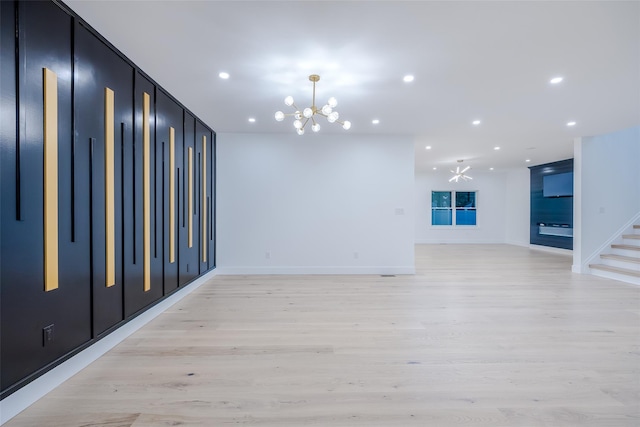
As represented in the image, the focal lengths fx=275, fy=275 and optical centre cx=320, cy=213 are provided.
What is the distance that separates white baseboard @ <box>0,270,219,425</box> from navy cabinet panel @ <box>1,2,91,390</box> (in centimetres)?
15

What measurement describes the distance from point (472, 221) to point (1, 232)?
40.5ft

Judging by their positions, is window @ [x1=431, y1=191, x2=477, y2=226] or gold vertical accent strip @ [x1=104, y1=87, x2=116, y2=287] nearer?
gold vertical accent strip @ [x1=104, y1=87, x2=116, y2=287]

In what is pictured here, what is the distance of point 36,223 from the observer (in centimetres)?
178

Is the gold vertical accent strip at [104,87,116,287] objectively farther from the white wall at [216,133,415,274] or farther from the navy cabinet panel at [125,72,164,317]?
the white wall at [216,133,415,274]

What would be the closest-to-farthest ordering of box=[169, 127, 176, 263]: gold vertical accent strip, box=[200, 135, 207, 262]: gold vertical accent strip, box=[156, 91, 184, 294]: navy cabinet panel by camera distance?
1. box=[156, 91, 184, 294]: navy cabinet panel
2. box=[169, 127, 176, 263]: gold vertical accent strip
3. box=[200, 135, 207, 262]: gold vertical accent strip

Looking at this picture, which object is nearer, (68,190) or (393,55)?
(68,190)

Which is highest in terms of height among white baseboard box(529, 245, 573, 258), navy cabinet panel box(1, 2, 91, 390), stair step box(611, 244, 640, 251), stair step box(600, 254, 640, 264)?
navy cabinet panel box(1, 2, 91, 390)

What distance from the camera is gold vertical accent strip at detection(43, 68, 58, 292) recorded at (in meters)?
1.85

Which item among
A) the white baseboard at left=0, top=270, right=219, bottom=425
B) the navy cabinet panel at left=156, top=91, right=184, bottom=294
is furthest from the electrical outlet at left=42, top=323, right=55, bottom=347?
the navy cabinet panel at left=156, top=91, right=184, bottom=294

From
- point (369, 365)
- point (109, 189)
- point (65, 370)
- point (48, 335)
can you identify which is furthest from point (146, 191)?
point (369, 365)

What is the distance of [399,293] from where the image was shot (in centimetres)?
433

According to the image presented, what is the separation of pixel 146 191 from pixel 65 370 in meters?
1.71

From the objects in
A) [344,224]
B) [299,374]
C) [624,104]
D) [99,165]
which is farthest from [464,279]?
[99,165]

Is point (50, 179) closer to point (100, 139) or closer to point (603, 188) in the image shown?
point (100, 139)
